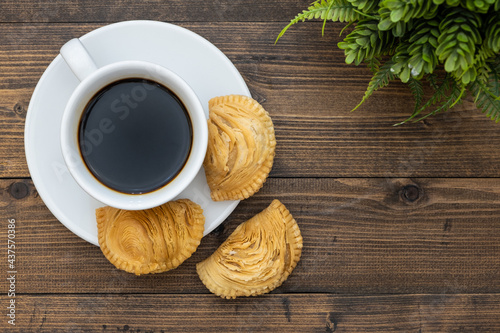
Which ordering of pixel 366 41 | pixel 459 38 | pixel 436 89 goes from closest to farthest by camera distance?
pixel 459 38, pixel 366 41, pixel 436 89

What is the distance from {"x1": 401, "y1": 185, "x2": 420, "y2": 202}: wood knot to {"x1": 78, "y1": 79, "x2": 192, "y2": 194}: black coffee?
51cm

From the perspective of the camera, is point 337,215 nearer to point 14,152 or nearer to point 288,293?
point 288,293

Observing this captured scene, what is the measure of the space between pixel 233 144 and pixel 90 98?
262 millimetres

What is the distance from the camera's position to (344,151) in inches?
37.9

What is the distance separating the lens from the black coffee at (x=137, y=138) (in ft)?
2.49

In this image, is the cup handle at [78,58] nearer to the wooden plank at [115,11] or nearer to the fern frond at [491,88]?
the wooden plank at [115,11]

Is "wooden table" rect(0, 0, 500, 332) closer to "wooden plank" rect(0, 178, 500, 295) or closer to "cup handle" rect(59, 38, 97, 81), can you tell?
"wooden plank" rect(0, 178, 500, 295)

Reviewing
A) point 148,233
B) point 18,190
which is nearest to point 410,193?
point 148,233

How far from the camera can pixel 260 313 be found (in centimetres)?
96

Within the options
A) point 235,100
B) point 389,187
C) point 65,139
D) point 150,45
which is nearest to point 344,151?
point 389,187

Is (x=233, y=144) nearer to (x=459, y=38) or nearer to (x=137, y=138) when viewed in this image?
(x=137, y=138)

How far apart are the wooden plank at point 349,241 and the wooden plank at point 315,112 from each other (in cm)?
4

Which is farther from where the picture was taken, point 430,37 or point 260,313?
point 260,313

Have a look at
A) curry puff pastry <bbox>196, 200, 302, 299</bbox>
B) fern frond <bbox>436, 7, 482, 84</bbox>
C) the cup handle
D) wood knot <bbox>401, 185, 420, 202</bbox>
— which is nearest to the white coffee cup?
the cup handle
